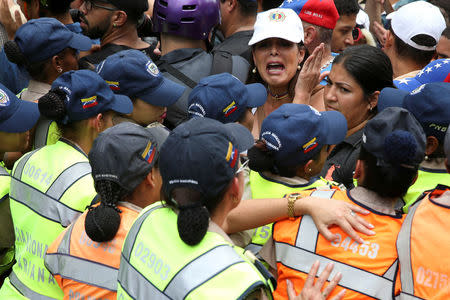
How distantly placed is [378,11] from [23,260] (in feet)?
20.4

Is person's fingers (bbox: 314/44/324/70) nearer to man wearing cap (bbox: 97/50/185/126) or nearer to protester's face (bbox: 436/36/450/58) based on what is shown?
man wearing cap (bbox: 97/50/185/126)

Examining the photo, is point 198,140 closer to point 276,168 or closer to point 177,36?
point 276,168

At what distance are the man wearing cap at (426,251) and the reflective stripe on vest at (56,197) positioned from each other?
5.45 ft

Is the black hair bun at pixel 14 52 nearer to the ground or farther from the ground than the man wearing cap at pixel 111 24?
farther from the ground

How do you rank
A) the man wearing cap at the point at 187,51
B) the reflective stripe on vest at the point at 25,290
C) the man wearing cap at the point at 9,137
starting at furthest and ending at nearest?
the man wearing cap at the point at 187,51, the man wearing cap at the point at 9,137, the reflective stripe on vest at the point at 25,290

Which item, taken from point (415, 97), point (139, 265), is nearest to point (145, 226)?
point (139, 265)

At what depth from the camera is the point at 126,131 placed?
2.80 meters

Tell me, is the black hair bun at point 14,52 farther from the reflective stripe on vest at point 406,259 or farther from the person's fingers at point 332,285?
the reflective stripe on vest at point 406,259

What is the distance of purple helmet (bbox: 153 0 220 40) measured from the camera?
189 inches

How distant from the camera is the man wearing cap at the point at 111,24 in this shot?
5.17m

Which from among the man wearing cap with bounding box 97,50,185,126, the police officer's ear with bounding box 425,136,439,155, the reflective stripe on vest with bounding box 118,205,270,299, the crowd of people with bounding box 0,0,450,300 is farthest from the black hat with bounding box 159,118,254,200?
the man wearing cap with bounding box 97,50,185,126

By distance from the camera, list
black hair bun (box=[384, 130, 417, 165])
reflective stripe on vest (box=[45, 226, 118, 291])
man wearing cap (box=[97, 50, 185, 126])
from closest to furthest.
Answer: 1. black hair bun (box=[384, 130, 417, 165])
2. reflective stripe on vest (box=[45, 226, 118, 291])
3. man wearing cap (box=[97, 50, 185, 126])

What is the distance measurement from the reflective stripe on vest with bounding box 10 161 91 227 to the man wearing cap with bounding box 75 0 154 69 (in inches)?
81.1

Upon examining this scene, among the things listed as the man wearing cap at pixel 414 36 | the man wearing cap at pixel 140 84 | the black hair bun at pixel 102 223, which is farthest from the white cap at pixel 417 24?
the black hair bun at pixel 102 223
